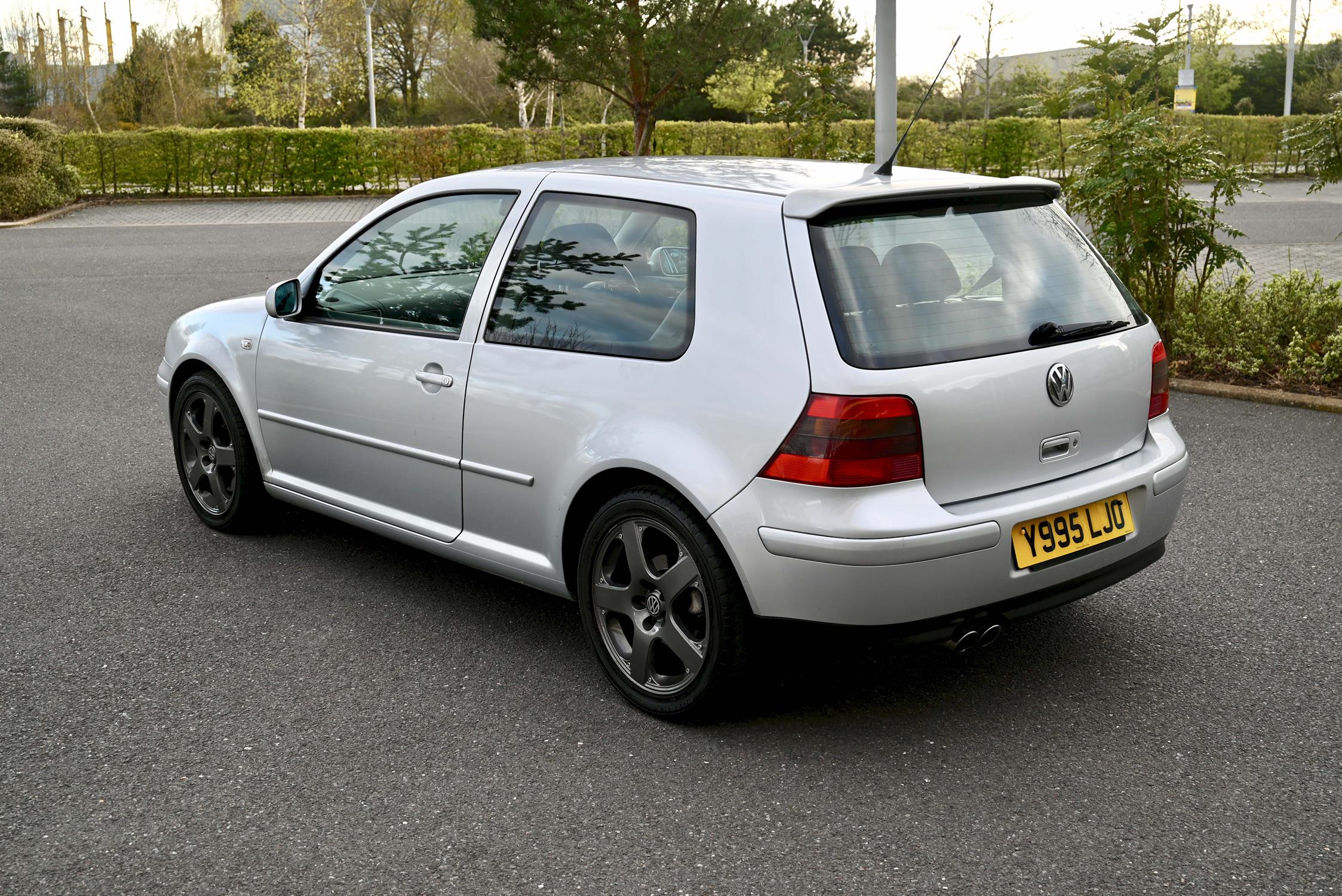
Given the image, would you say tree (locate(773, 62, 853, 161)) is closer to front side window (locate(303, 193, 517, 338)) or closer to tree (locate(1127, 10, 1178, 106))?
tree (locate(1127, 10, 1178, 106))

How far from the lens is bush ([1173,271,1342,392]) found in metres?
8.10

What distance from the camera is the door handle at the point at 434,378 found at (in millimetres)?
4219

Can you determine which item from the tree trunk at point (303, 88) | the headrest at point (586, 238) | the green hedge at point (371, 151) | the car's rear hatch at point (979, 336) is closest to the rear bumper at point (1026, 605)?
the car's rear hatch at point (979, 336)

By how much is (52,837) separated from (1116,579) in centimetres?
301

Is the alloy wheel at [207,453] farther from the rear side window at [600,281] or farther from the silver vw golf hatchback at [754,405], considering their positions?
the rear side window at [600,281]

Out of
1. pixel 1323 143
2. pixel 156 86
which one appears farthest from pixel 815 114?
pixel 156 86

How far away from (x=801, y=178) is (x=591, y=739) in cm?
178

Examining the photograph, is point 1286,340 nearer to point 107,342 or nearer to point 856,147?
point 856,147

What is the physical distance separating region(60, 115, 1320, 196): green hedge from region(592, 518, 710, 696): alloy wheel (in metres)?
23.7

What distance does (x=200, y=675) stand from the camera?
4.12 m

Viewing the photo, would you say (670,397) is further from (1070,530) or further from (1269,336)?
(1269,336)

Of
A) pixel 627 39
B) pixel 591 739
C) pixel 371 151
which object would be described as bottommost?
pixel 591 739

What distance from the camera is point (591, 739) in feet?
12.1

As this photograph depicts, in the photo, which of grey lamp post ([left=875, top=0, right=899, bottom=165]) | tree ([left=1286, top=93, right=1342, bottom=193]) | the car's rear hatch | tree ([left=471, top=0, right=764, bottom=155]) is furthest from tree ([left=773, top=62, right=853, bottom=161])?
the car's rear hatch
